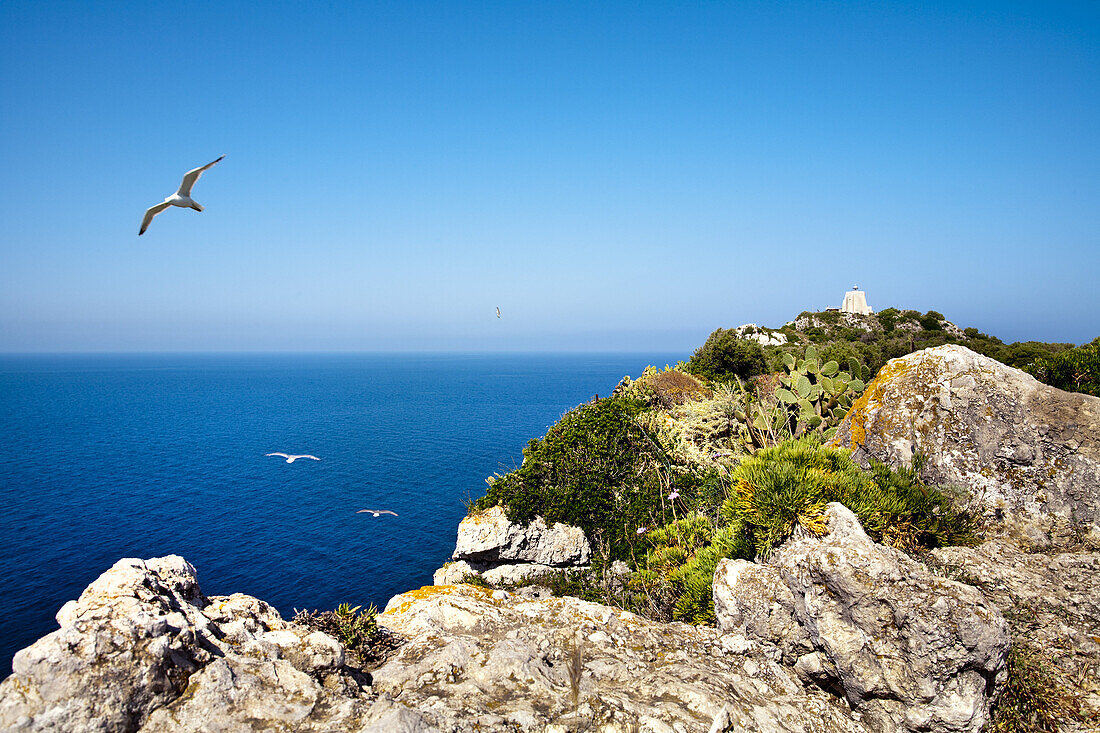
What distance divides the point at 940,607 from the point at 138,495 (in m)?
49.4

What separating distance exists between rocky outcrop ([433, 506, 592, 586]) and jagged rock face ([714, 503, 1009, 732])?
8.29 m

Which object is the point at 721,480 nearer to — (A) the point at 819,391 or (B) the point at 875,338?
(A) the point at 819,391

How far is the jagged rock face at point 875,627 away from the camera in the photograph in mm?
4586

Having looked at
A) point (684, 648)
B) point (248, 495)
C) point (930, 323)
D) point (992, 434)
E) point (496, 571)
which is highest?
point (930, 323)

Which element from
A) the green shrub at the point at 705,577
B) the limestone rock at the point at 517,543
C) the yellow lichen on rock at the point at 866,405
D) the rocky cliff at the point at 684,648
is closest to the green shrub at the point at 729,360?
the limestone rock at the point at 517,543

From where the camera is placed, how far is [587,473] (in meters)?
14.4

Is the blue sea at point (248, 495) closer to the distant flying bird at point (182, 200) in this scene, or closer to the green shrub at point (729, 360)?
the green shrub at point (729, 360)

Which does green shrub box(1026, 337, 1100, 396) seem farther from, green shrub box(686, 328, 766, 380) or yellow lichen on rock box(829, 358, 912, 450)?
green shrub box(686, 328, 766, 380)

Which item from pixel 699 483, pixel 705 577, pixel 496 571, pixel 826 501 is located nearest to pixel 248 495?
pixel 496 571

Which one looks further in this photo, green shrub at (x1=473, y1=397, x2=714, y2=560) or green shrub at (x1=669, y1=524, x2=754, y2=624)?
green shrub at (x1=473, y1=397, x2=714, y2=560)

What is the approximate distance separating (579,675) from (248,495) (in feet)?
139

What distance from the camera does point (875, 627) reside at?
4.91 meters

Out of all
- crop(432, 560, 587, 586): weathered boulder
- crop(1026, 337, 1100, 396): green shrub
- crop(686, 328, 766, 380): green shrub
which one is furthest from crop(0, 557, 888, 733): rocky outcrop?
crop(686, 328, 766, 380): green shrub

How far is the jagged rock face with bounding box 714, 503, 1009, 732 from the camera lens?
4.59 meters
